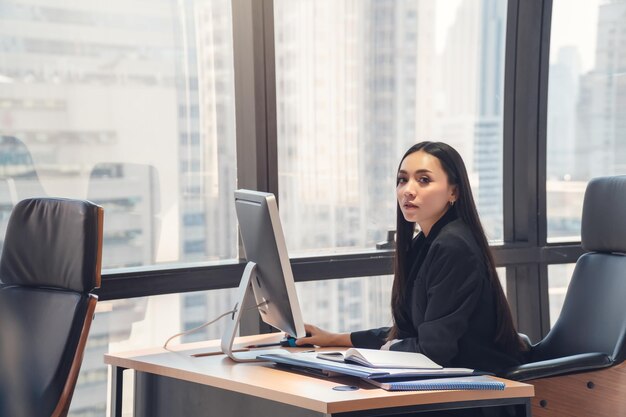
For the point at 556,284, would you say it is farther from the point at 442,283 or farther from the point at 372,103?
the point at 442,283

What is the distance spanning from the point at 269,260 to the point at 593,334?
1.32 metres

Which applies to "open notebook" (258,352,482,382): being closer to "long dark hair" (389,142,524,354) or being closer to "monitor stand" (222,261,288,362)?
"monitor stand" (222,261,288,362)

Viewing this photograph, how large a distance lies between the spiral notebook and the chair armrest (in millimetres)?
612

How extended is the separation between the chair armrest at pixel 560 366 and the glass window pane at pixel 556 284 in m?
1.63

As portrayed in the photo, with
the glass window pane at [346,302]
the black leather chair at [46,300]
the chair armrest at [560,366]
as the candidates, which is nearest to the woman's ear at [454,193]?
the chair armrest at [560,366]

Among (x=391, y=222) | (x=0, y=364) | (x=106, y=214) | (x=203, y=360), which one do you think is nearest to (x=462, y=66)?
(x=391, y=222)

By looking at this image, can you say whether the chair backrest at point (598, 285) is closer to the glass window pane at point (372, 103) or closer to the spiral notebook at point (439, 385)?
the spiral notebook at point (439, 385)

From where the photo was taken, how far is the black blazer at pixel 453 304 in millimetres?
2615

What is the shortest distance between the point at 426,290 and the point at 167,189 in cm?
143

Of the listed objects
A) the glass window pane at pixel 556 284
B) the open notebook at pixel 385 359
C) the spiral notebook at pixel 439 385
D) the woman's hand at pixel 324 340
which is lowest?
the glass window pane at pixel 556 284

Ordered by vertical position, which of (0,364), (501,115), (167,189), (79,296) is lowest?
(0,364)

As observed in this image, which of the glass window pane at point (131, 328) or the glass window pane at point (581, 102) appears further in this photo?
the glass window pane at point (581, 102)

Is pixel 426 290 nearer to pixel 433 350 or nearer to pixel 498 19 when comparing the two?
pixel 433 350

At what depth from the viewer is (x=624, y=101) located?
4637 millimetres
